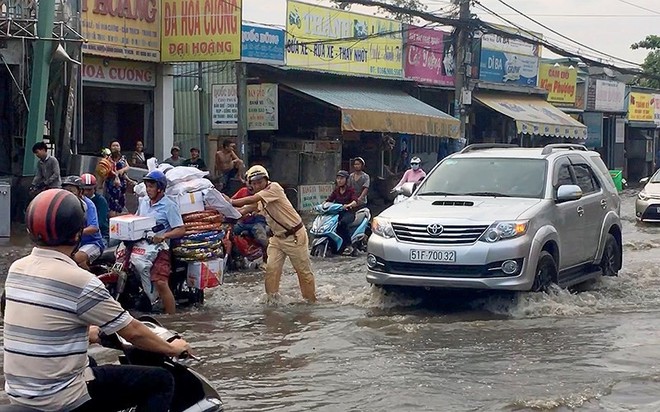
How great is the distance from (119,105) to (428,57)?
10.6 meters

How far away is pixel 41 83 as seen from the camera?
17.5 metres

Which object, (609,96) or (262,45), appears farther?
(609,96)

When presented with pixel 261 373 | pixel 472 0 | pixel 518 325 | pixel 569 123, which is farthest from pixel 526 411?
pixel 569 123

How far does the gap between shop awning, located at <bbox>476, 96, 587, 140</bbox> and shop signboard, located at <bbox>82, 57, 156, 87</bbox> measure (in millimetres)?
13250

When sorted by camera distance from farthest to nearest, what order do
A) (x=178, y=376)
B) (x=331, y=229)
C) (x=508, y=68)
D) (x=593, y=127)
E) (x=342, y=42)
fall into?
1. (x=593, y=127)
2. (x=508, y=68)
3. (x=342, y=42)
4. (x=331, y=229)
5. (x=178, y=376)

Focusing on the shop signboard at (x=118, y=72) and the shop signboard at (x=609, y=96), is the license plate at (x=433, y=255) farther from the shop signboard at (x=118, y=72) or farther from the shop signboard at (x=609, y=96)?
the shop signboard at (x=609, y=96)

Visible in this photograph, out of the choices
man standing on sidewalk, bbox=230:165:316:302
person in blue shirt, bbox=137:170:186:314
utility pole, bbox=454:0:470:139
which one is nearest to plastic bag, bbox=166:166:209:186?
person in blue shirt, bbox=137:170:186:314

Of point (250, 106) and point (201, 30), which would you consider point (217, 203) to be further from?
point (250, 106)

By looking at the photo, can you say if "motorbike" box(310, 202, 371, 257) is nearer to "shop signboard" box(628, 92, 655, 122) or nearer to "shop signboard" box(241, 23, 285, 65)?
"shop signboard" box(241, 23, 285, 65)

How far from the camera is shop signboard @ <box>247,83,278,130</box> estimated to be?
22250 millimetres

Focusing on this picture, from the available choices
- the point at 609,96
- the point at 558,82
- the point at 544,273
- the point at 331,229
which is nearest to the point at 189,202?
the point at 544,273

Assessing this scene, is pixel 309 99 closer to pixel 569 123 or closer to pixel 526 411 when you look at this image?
pixel 569 123

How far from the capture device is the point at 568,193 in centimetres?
1052

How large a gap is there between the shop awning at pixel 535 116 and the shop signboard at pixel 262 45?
10.8 meters
